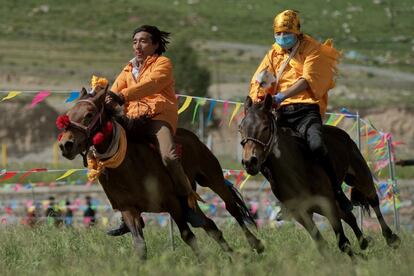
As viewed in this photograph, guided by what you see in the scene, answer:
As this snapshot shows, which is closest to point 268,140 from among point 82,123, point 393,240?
point 82,123

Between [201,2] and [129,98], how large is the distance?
90.3 m

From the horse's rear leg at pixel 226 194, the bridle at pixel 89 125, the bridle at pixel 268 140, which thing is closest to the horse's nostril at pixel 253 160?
the bridle at pixel 268 140

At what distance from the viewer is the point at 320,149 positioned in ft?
43.8

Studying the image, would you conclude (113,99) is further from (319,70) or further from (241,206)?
(241,206)

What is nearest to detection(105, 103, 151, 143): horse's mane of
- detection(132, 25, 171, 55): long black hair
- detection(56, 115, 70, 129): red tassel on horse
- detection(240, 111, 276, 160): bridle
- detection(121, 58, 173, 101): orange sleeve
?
detection(121, 58, 173, 101): orange sleeve

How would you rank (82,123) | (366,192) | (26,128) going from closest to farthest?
1. (82,123)
2. (366,192)
3. (26,128)

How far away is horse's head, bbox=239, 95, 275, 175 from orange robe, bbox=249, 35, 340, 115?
52cm

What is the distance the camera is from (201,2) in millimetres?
102875

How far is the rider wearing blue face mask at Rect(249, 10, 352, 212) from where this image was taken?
13594mm

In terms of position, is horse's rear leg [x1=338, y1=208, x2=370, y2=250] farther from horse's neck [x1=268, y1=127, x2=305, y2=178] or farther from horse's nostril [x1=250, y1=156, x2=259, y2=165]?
horse's nostril [x1=250, y1=156, x2=259, y2=165]

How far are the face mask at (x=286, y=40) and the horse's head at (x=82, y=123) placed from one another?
199 centimetres

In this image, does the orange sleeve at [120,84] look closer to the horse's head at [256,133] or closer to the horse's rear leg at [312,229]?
the horse's head at [256,133]

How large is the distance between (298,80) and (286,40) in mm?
437

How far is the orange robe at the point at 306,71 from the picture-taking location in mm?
13688
